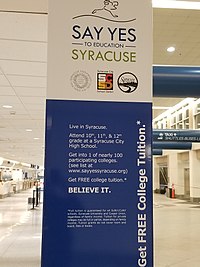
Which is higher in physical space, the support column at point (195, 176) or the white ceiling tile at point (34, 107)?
the white ceiling tile at point (34, 107)

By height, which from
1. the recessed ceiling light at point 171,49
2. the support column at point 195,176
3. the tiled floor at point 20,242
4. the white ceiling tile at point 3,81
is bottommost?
the tiled floor at point 20,242

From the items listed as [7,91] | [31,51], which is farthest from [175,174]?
[31,51]

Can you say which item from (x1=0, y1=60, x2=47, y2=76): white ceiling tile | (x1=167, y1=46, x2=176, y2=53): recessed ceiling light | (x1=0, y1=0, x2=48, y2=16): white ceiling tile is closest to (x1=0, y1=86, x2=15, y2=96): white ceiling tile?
(x1=0, y1=60, x2=47, y2=76): white ceiling tile

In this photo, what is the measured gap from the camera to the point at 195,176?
19.3m

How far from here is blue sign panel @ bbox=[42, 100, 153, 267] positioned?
7.22 ft

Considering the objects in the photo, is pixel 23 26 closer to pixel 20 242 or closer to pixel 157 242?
pixel 20 242

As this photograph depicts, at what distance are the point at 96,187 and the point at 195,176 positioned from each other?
18.0m

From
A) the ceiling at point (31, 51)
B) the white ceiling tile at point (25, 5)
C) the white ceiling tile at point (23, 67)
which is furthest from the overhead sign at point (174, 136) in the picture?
the white ceiling tile at point (25, 5)

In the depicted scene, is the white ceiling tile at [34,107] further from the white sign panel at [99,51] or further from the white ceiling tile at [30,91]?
the white sign panel at [99,51]

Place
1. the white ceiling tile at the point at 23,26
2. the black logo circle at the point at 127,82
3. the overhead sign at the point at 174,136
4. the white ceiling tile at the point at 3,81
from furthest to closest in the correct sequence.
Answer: the overhead sign at the point at 174,136
the white ceiling tile at the point at 3,81
the white ceiling tile at the point at 23,26
the black logo circle at the point at 127,82

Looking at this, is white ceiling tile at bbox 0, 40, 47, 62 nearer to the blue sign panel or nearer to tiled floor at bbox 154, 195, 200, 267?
the blue sign panel

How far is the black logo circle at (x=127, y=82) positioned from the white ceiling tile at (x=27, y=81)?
163 inches

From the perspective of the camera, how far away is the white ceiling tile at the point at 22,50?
15.2ft

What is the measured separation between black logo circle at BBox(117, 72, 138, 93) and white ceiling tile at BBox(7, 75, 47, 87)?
4.13m
